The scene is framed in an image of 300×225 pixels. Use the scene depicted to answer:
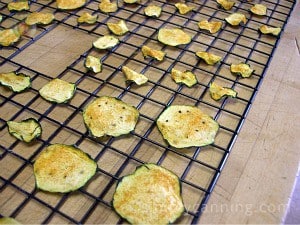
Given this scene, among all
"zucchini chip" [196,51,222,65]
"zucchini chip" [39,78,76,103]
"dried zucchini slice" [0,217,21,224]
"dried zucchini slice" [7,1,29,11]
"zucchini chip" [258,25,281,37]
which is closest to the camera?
"dried zucchini slice" [0,217,21,224]

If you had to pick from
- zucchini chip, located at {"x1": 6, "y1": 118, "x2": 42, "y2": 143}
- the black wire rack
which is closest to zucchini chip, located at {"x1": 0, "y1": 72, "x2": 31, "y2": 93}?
the black wire rack

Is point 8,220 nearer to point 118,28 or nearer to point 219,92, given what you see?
point 219,92

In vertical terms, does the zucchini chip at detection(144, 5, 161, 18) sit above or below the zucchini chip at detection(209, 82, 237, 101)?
above

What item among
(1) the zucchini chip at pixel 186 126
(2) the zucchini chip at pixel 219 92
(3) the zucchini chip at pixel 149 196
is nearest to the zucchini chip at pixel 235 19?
(2) the zucchini chip at pixel 219 92

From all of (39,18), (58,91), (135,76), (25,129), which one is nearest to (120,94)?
(135,76)

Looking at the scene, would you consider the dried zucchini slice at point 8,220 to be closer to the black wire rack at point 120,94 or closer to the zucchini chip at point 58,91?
the black wire rack at point 120,94

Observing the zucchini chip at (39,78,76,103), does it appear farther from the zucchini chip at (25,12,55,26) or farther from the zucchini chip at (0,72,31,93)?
the zucchini chip at (25,12,55,26)

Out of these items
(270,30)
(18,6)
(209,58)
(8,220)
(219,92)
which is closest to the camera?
(8,220)
